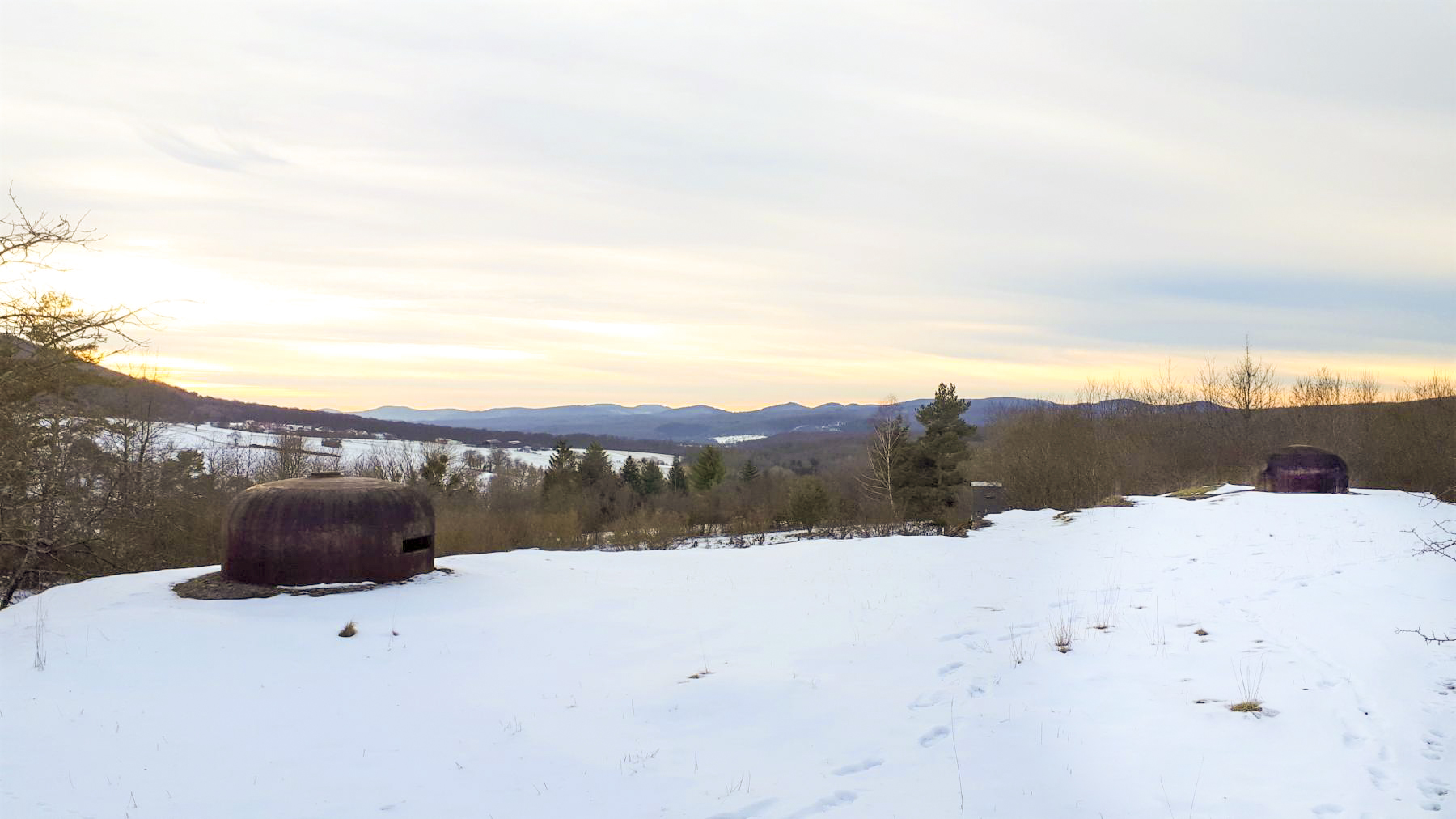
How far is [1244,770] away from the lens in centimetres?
538

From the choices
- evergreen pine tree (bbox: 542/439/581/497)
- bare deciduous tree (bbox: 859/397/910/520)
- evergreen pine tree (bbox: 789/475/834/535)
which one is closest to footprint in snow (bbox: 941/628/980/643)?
bare deciduous tree (bbox: 859/397/910/520)

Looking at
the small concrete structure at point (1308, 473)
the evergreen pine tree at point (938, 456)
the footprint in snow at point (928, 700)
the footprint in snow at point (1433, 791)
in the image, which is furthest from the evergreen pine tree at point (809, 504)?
the footprint in snow at point (1433, 791)

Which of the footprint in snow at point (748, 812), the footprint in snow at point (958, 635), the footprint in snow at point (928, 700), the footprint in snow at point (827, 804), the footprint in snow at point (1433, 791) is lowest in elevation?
the footprint in snow at point (748, 812)

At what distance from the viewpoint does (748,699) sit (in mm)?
7293

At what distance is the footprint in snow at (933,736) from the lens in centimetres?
616

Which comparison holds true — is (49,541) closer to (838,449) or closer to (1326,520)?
(1326,520)

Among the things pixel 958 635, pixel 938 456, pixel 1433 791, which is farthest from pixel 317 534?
pixel 938 456

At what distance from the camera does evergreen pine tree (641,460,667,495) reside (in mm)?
62625

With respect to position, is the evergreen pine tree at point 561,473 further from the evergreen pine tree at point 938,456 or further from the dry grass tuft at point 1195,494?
the dry grass tuft at point 1195,494

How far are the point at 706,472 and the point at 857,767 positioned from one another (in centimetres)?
6166

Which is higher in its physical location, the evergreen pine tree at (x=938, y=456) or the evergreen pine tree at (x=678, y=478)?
the evergreen pine tree at (x=938, y=456)

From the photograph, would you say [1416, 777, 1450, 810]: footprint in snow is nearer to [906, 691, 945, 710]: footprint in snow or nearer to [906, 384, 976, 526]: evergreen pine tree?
[906, 691, 945, 710]: footprint in snow

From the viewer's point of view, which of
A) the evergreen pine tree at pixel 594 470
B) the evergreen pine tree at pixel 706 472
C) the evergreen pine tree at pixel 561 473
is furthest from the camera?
the evergreen pine tree at pixel 706 472

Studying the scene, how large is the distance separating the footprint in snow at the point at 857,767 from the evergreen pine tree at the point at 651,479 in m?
56.8
